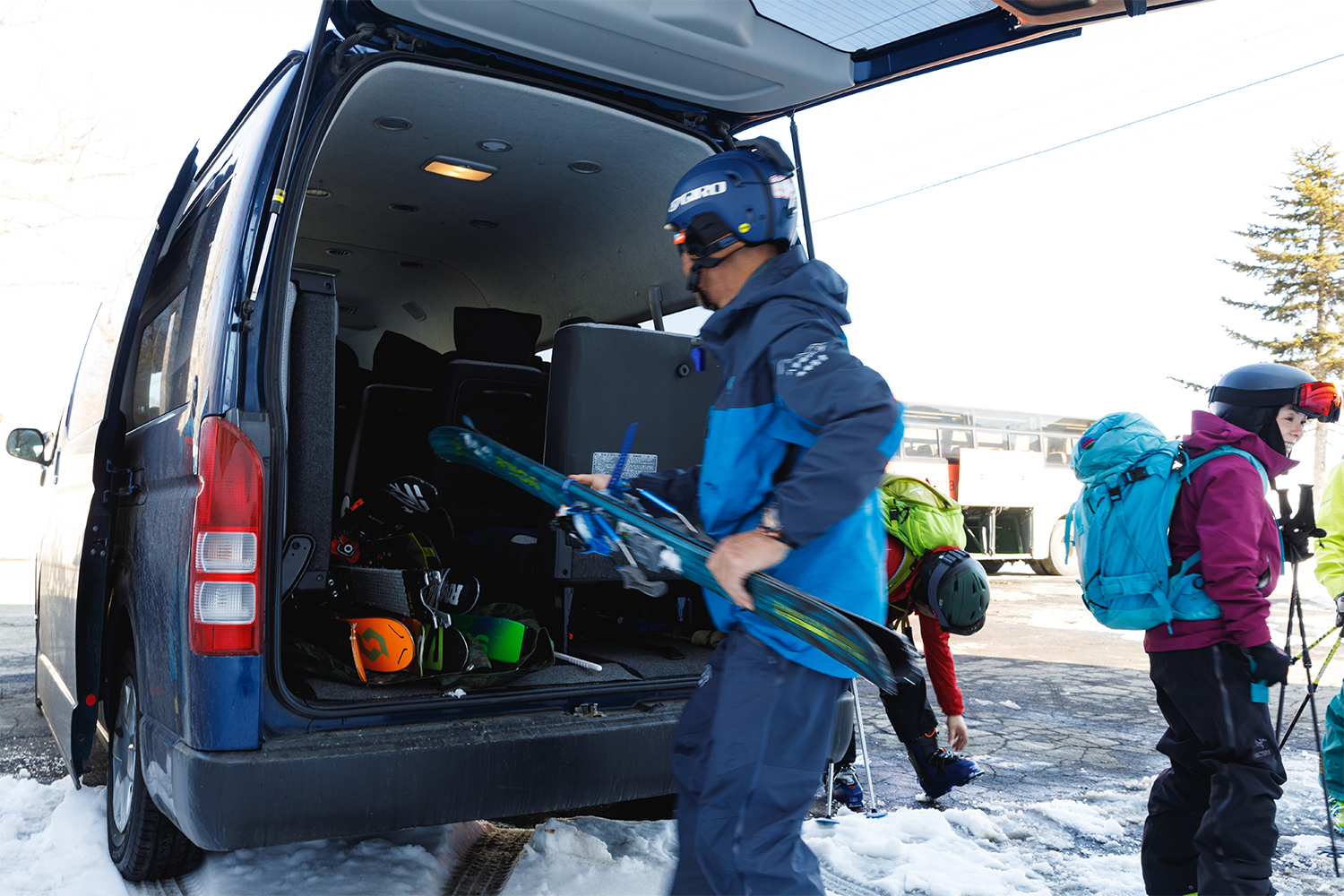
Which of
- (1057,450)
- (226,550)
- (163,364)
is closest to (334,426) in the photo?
(163,364)

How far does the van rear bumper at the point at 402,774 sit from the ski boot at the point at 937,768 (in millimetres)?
1817

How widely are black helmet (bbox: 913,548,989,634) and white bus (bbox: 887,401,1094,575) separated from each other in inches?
551

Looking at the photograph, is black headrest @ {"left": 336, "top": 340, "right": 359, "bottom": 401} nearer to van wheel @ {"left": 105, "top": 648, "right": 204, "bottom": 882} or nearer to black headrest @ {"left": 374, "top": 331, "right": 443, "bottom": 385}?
black headrest @ {"left": 374, "top": 331, "right": 443, "bottom": 385}

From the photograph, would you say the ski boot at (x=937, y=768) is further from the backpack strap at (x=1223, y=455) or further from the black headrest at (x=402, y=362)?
the black headrest at (x=402, y=362)

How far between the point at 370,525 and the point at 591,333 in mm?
1024

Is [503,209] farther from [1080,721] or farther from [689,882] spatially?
[1080,721]

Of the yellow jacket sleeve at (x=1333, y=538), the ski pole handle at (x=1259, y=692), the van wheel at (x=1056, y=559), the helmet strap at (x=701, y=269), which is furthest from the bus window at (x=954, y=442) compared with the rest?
the helmet strap at (x=701, y=269)

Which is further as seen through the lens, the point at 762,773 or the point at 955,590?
the point at 955,590

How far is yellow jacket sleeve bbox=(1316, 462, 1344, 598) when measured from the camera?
372 cm

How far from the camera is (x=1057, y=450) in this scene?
2036cm

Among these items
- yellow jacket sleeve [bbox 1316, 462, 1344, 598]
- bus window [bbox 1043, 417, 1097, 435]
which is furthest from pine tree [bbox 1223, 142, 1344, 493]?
yellow jacket sleeve [bbox 1316, 462, 1344, 598]

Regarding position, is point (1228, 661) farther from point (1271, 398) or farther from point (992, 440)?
point (992, 440)

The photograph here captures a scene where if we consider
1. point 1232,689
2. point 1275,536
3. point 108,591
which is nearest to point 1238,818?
point 1232,689

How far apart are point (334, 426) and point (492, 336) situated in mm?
1316
